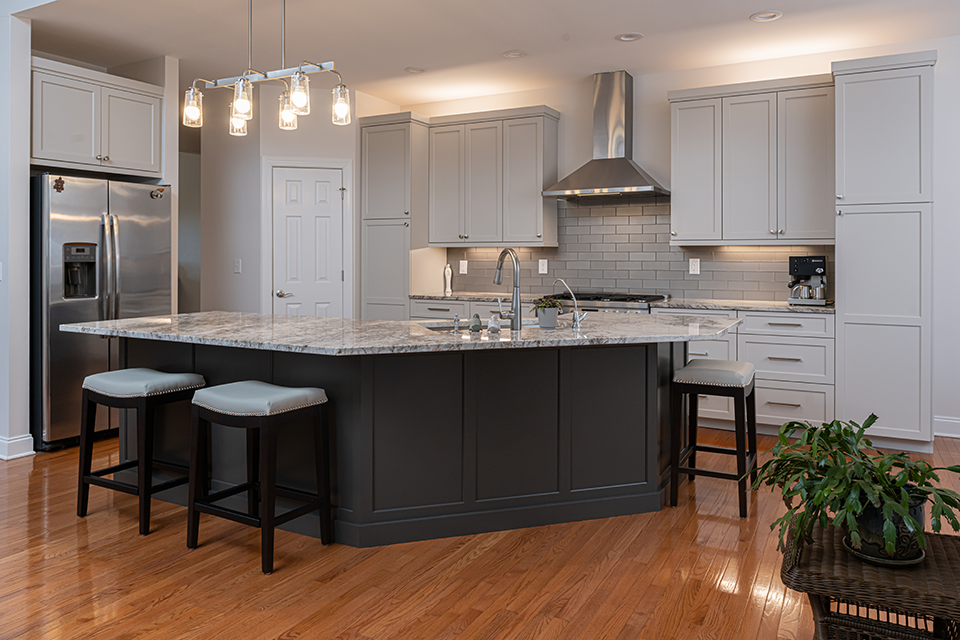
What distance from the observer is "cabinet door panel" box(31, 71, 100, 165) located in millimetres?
4398

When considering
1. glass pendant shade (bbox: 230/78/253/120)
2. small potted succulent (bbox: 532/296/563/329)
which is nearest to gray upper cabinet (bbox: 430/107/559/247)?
small potted succulent (bbox: 532/296/563/329)

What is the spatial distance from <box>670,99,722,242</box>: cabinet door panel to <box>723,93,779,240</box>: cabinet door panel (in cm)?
7

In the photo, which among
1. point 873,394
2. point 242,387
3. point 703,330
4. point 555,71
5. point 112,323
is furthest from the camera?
point 555,71

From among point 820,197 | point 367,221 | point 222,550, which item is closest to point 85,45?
point 367,221

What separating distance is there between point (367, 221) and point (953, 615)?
5.44 meters

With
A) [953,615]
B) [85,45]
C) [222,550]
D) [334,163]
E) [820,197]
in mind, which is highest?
[85,45]

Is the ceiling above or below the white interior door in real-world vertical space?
above

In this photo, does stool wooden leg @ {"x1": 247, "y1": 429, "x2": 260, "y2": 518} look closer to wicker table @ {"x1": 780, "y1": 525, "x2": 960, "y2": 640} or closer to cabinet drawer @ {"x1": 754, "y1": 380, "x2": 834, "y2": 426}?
wicker table @ {"x1": 780, "y1": 525, "x2": 960, "y2": 640}

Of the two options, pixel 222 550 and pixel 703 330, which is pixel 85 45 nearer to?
pixel 222 550

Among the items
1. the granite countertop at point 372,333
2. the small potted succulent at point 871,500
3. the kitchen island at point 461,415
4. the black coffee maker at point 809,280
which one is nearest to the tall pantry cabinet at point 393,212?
the granite countertop at point 372,333

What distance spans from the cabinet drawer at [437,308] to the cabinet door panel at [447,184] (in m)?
0.60

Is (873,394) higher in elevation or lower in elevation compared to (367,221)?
lower

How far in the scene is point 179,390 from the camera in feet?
10.5

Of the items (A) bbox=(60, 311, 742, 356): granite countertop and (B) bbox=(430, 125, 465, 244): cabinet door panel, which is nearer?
Result: (A) bbox=(60, 311, 742, 356): granite countertop
